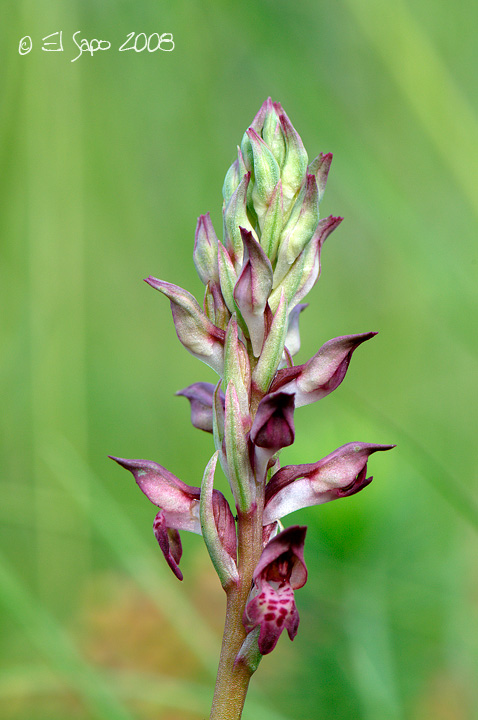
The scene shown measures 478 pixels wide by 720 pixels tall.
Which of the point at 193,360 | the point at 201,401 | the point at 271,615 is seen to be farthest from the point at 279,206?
the point at 193,360

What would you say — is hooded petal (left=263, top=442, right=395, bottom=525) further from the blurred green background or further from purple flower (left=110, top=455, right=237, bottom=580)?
the blurred green background

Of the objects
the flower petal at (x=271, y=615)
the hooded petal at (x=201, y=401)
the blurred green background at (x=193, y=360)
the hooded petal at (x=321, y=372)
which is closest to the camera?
the flower petal at (x=271, y=615)

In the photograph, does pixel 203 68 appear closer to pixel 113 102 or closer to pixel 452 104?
pixel 113 102

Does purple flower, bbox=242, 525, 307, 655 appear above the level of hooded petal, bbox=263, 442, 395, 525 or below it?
below

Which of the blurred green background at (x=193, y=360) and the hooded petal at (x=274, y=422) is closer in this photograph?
the hooded petal at (x=274, y=422)

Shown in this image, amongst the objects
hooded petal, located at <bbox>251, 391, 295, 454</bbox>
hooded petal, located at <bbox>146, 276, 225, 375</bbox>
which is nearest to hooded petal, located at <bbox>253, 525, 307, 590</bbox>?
hooded petal, located at <bbox>251, 391, 295, 454</bbox>

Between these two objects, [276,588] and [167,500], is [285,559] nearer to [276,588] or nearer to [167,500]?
[276,588]

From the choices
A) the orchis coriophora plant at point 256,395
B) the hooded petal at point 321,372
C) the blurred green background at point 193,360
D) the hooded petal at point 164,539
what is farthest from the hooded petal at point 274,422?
the blurred green background at point 193,360

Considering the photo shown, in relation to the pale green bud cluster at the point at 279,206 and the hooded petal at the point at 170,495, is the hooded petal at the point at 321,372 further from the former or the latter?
the hooded petal at the point at 170,495
